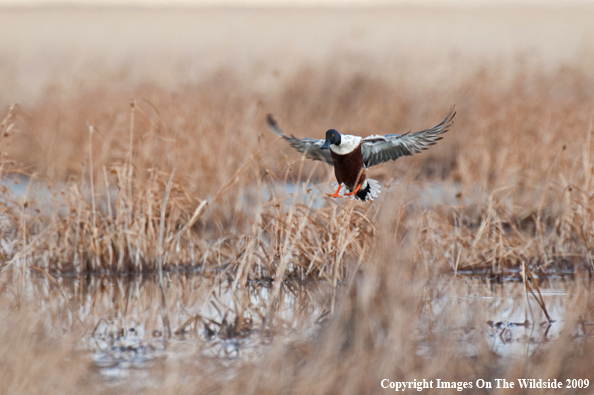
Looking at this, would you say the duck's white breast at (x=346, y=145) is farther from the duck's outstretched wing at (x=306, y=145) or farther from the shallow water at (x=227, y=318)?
the shallow water at (x=227, y=318)

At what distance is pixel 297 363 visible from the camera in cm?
313

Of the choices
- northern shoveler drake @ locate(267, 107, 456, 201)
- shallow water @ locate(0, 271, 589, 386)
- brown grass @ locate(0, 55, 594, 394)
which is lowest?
shallow water @ locate(0, 271, 589, 386)

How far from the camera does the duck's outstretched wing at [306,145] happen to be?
3.71m

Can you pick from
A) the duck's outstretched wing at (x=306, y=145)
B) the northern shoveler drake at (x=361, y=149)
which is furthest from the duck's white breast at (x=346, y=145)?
the duck's outstretched wing at (x=306, y=145)

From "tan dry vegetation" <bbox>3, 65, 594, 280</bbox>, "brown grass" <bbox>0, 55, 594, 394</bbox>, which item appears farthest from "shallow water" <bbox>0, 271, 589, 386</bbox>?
"tan dry vegetation" <bbox>3, 65, 594, 280</bbox>

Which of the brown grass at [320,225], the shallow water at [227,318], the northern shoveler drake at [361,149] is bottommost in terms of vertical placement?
the shallow water at [227,318]

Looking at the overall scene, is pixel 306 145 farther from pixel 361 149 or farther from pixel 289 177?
pixel 289 177

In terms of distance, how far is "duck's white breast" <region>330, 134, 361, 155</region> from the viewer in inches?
138

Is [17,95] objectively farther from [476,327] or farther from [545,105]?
[476,327]

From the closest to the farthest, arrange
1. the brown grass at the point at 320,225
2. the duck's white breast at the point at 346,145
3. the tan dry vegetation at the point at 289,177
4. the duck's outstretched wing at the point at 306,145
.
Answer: the brown grass at the point at 320,225, the duck's white breast at the point at 346,145, the duck's outstretched wing at the point at 306,145, the tan dry vegetation at the point at 289,177

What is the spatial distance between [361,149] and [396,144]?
0.18m

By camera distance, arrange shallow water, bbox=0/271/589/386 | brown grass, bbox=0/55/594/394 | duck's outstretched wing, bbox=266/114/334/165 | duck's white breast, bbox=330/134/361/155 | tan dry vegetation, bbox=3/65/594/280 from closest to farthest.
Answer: brown grass, bbox=0/55/594/394, shallow water, bbox=0/271/589/386, duck's white breast, bbox=330/134/361/155, duck's outstretched wing, bbox=266/114/334/165, tan dry vegetation, bbox=3/65/594/280

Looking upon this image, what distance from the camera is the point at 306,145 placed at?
152 inches

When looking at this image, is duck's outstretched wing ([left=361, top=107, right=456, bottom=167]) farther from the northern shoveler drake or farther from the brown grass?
the brown grass
